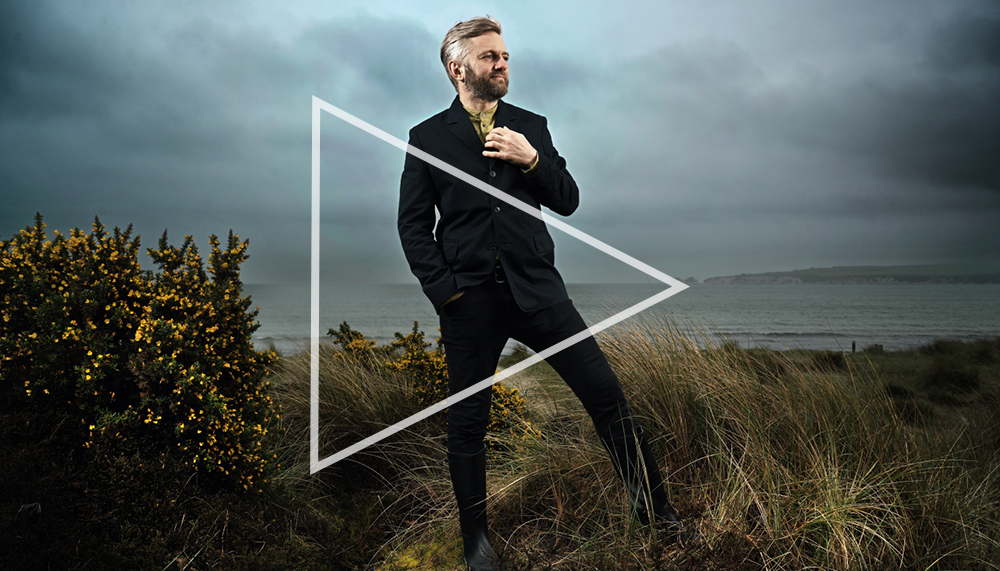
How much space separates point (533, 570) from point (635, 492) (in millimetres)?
512

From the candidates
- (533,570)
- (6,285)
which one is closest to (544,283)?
(533,570)

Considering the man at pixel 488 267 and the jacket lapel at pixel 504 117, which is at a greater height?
the jacket lapel at pixel 504 117

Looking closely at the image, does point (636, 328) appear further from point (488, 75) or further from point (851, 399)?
point (488, 75)

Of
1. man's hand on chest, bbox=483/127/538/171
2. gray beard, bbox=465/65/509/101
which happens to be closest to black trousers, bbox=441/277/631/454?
man's hand on chest, bbox=483/127/538/171

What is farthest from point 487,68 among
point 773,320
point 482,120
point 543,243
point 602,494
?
point 773,320

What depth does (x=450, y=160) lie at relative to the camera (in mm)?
2299

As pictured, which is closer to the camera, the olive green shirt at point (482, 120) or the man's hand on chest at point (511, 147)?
the man's hand on chest at point (511, 147)

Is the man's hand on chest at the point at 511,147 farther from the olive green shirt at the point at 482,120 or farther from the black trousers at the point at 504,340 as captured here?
the black trousers at the point at 504,340

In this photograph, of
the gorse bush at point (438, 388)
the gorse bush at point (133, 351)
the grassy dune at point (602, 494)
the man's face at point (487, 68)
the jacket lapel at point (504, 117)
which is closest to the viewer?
the grassy dune at point (602, 494)

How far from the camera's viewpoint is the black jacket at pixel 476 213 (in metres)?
2.16

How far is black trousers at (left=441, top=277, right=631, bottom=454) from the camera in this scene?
2.19m

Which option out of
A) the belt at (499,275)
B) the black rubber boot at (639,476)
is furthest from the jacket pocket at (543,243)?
the black rubber boot at (639,476)

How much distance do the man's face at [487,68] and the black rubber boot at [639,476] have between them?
1.47 meters

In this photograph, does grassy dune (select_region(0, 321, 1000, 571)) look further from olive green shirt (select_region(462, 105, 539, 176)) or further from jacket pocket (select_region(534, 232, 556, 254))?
olive green shirt (select_region(462, 105, 539, 176))
